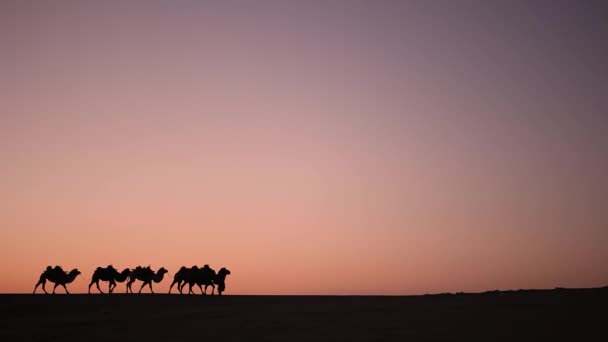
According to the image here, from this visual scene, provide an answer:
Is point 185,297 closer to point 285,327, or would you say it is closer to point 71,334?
point 71,334

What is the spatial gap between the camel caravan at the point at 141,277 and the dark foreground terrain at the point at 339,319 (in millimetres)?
9644

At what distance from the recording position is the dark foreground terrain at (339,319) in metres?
13.2

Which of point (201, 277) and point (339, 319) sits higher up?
point (201, 277)

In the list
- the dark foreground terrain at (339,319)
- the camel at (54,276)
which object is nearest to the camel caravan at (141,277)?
the camel at (54,276)

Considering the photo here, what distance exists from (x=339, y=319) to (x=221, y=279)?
19122mm

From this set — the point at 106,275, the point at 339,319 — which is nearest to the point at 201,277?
the point at 106,275

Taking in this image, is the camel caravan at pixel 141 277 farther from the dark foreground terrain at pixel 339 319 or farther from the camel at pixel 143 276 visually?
the dark foreground terrain at pixel 339 319

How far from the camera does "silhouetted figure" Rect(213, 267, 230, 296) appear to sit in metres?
33.4

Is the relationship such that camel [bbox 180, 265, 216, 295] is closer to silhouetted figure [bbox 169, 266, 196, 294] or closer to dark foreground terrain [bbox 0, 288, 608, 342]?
silhouetted figure [bbox 169, 266, 196, 294]

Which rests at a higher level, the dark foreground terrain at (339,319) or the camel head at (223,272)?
the camel head at (223,272)

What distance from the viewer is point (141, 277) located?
1340 inches

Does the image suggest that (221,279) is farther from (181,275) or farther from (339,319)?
(339,319)

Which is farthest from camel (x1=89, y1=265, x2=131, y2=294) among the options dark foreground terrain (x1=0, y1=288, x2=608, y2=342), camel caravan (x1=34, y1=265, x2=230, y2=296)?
dark foreground terrain (x1=0, y1=288, x2=608, y2=342)

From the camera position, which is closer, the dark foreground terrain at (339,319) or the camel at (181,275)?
the dark foreground terrain at (339,319)
